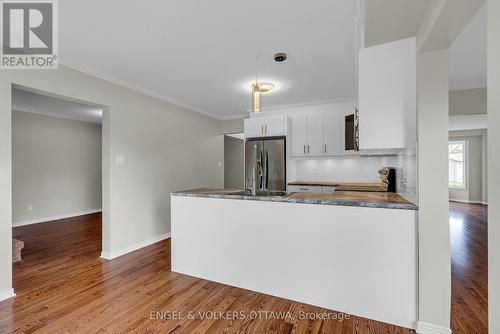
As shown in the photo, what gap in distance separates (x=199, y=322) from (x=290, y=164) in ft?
11.2

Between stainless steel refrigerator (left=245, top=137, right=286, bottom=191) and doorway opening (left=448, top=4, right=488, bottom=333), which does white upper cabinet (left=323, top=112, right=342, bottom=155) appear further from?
doorway opening (left=448, top=4, right=488, bottom=333)

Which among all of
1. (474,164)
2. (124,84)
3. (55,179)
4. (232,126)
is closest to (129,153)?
(124,84)

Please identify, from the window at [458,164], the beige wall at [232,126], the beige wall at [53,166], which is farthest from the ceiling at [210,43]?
the window at [458,164]

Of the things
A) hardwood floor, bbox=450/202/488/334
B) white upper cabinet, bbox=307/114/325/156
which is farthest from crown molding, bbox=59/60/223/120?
hardwood floor, bbox=450/202/488/334

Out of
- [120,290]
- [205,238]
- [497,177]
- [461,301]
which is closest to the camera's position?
[497,177]

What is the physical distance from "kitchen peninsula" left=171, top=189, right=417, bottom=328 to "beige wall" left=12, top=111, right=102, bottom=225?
4.42m

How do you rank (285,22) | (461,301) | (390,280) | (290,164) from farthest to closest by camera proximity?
(290,164) → (461,301) → (285,22) → (390,280)

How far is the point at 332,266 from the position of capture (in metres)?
2.03

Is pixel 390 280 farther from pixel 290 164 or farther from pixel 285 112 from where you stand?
pixel 285 112

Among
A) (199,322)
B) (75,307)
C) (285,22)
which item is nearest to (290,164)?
(285,22)

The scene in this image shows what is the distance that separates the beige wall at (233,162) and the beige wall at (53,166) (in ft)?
11.3

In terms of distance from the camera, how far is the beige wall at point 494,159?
0.64 metres

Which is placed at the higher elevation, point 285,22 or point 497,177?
point 285,22

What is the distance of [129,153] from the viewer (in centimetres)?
353
